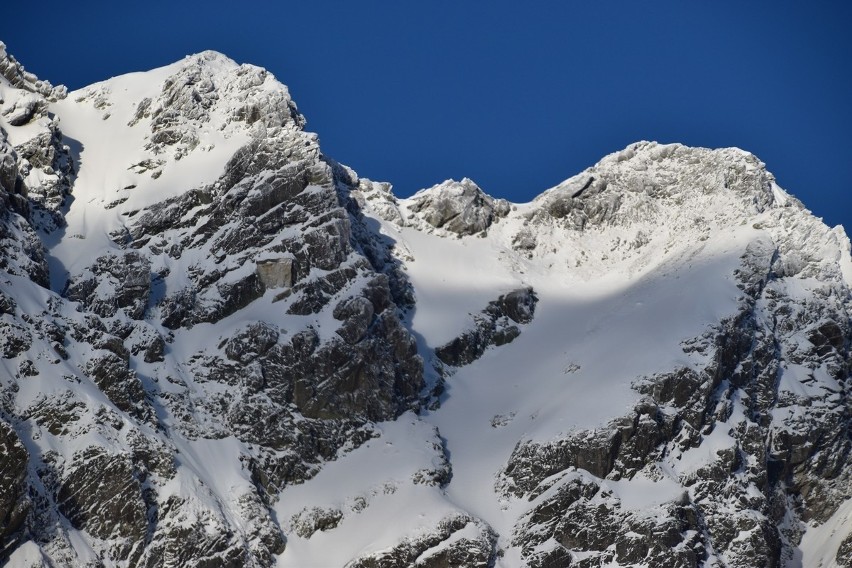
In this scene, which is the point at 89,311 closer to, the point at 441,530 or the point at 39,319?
the point at 39,319

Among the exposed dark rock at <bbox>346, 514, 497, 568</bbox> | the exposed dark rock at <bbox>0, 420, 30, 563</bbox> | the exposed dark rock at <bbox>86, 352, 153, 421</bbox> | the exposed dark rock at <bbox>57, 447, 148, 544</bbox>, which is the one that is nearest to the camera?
the exposed dark rock at <bbox>0, 420, 30, 563</bbox>

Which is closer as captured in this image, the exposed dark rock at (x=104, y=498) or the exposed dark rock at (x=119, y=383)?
the exposed dark rock at (x=104, y=498)

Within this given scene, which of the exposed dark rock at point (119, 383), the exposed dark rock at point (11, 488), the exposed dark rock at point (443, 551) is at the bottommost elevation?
the exposed dark rock at point (11, 488)

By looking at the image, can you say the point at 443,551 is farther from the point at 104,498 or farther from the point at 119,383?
the point at 119,383

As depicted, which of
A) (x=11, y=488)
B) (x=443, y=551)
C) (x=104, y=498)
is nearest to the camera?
(x=11, y=488)

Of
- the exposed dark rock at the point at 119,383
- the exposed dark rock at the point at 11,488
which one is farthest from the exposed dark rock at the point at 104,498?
the exposed dark rock at the point at 119,383

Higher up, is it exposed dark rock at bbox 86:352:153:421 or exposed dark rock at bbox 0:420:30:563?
exposed dark rock at bbox 86:352:153:421

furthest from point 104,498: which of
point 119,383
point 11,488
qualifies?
point 119,383

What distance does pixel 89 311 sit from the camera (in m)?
199

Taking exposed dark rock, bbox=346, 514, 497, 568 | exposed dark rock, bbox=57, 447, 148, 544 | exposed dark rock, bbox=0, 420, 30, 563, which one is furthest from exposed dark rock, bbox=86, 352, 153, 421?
exposed dark rock, bbox=346, 514, 497, 568

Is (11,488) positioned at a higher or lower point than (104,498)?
lower

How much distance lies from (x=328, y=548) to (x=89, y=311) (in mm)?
37833

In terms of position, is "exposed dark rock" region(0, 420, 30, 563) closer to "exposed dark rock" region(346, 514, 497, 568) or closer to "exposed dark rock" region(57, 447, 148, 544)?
"exposed dark rock" region(57, 447, 148, 544)

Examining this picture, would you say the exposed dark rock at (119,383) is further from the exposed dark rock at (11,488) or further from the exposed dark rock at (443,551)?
the exposed dark rock at (443,551)
